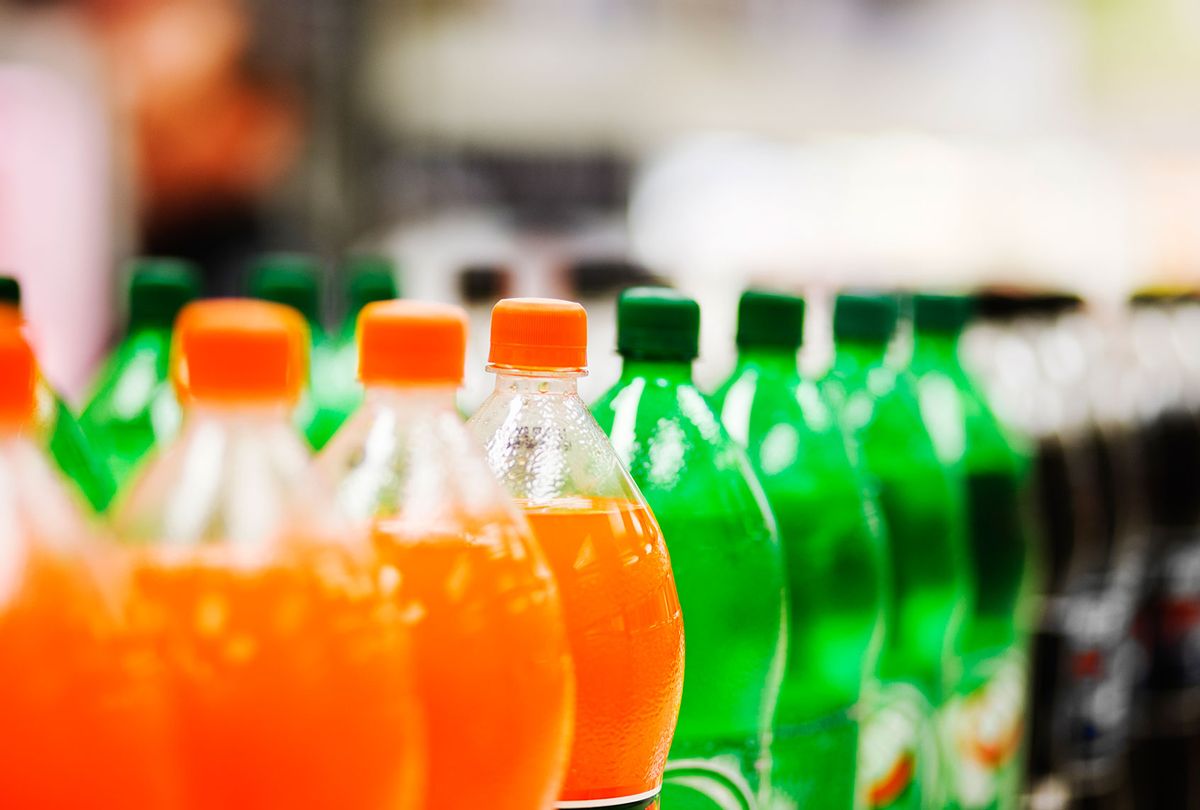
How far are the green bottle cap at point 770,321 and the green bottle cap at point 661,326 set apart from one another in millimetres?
164

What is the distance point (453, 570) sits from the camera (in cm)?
53

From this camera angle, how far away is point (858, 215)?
315cm

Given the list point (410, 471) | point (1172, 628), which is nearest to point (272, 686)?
point (410, 471)

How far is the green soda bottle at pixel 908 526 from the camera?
1068 mm

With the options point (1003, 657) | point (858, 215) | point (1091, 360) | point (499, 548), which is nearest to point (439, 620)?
point (499, 548)

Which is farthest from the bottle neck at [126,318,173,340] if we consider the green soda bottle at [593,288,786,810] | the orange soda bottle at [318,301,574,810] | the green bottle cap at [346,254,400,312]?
the orange soda bottle at [318,301,574,810]

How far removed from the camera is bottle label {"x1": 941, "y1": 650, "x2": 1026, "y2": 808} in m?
1.16

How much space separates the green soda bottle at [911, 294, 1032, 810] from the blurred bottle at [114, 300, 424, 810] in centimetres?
80

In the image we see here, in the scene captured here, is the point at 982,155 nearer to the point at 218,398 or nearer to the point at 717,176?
the point at 717,176

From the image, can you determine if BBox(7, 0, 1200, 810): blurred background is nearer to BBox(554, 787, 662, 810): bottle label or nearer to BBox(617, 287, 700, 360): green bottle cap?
BBox(617, 287, 700, 360): green bottle cap

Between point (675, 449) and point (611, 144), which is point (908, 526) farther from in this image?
point (611, 144)

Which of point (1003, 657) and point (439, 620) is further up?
point (439, 620)

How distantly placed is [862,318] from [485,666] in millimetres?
679

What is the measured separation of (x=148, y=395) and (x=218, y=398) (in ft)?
1.80
